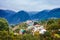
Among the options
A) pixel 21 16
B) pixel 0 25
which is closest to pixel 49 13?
pixel 21 16

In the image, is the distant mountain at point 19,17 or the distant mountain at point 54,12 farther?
the distant mountain at point 54,12

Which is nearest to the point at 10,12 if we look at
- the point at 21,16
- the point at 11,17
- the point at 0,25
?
the point at 11,17

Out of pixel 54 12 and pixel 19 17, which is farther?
pixel 19 17

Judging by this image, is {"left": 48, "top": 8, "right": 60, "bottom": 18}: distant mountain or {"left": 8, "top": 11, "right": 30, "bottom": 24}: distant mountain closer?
{"left": 8, "top": 11, "right": 30, "bottom": 24}: distant mountain

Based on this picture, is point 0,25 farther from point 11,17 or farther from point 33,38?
point 11,17

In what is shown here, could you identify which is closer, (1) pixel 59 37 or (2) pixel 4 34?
(2) pixel 4 34

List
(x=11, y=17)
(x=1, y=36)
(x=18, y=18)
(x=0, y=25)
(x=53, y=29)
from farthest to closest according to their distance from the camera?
(x=18, y=18), (x=11, y=17), (x=0, y=25), (x=53, y=29), (x=1, y=36)

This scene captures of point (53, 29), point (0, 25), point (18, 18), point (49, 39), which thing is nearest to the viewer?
point (49, 39)

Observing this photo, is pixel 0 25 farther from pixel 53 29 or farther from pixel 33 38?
pixel 33 38

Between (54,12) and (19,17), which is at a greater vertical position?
(54,12)
